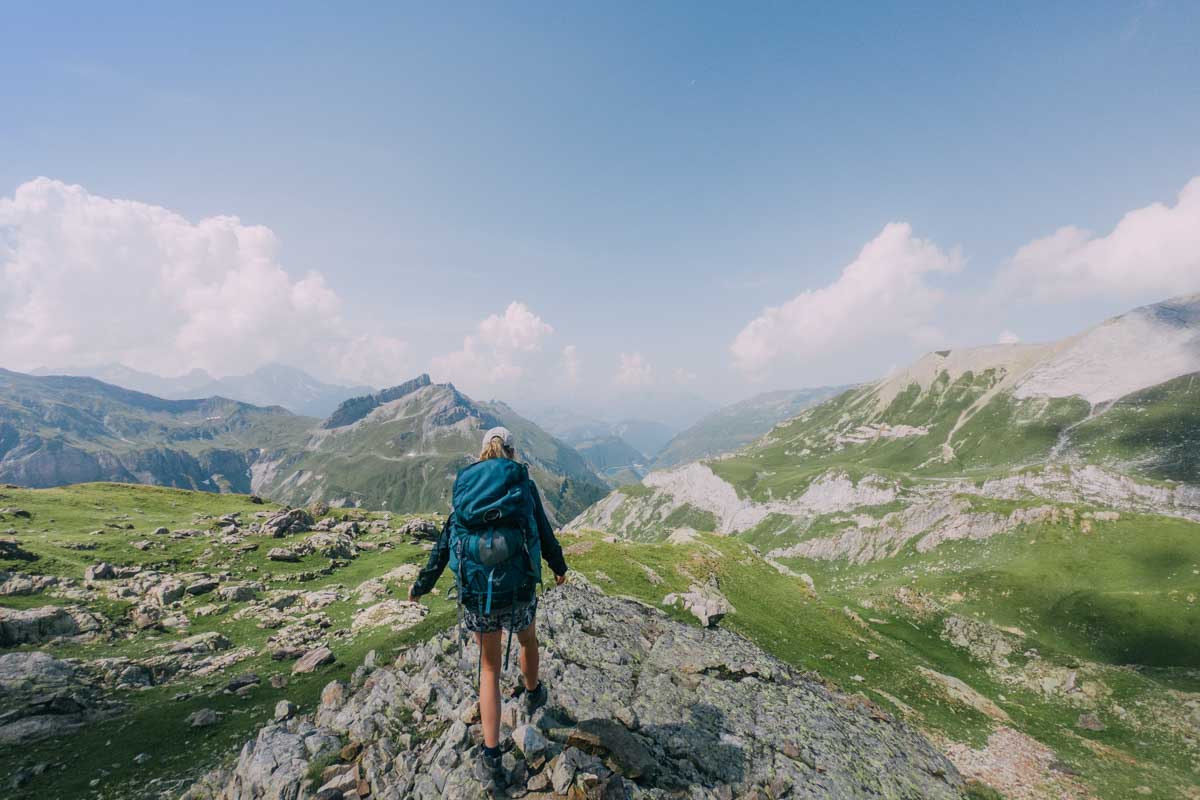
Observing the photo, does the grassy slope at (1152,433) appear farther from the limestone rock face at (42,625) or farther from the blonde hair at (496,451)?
the limestone rock face at (42,625)

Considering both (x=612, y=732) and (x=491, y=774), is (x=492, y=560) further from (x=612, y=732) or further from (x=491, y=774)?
(x=612, y=732)

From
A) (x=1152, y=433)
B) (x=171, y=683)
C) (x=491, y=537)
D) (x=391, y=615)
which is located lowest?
(x=1152, y=433)

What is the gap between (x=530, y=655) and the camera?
9680 mm

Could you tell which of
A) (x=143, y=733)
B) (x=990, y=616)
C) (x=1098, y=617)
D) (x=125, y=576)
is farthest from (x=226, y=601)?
(x=1098, y=617)

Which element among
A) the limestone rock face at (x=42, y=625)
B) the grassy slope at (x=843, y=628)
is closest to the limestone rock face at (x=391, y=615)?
the grassy slope at (x=843, y=628)

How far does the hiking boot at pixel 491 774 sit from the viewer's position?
8219mm

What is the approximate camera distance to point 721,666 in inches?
658

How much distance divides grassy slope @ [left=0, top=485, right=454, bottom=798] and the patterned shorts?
9925 millimetres

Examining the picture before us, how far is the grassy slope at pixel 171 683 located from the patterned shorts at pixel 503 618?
9.93 metres

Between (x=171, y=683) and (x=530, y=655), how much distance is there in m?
18.8

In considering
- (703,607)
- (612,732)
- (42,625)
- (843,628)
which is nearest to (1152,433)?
(843,628)

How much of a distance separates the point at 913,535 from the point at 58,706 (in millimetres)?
132402

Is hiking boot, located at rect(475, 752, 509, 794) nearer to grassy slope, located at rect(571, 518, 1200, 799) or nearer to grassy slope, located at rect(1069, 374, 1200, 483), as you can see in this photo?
grassy slope, located at rect(571, 518, 1200, 799)

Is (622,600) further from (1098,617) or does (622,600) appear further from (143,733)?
(1098,617)
